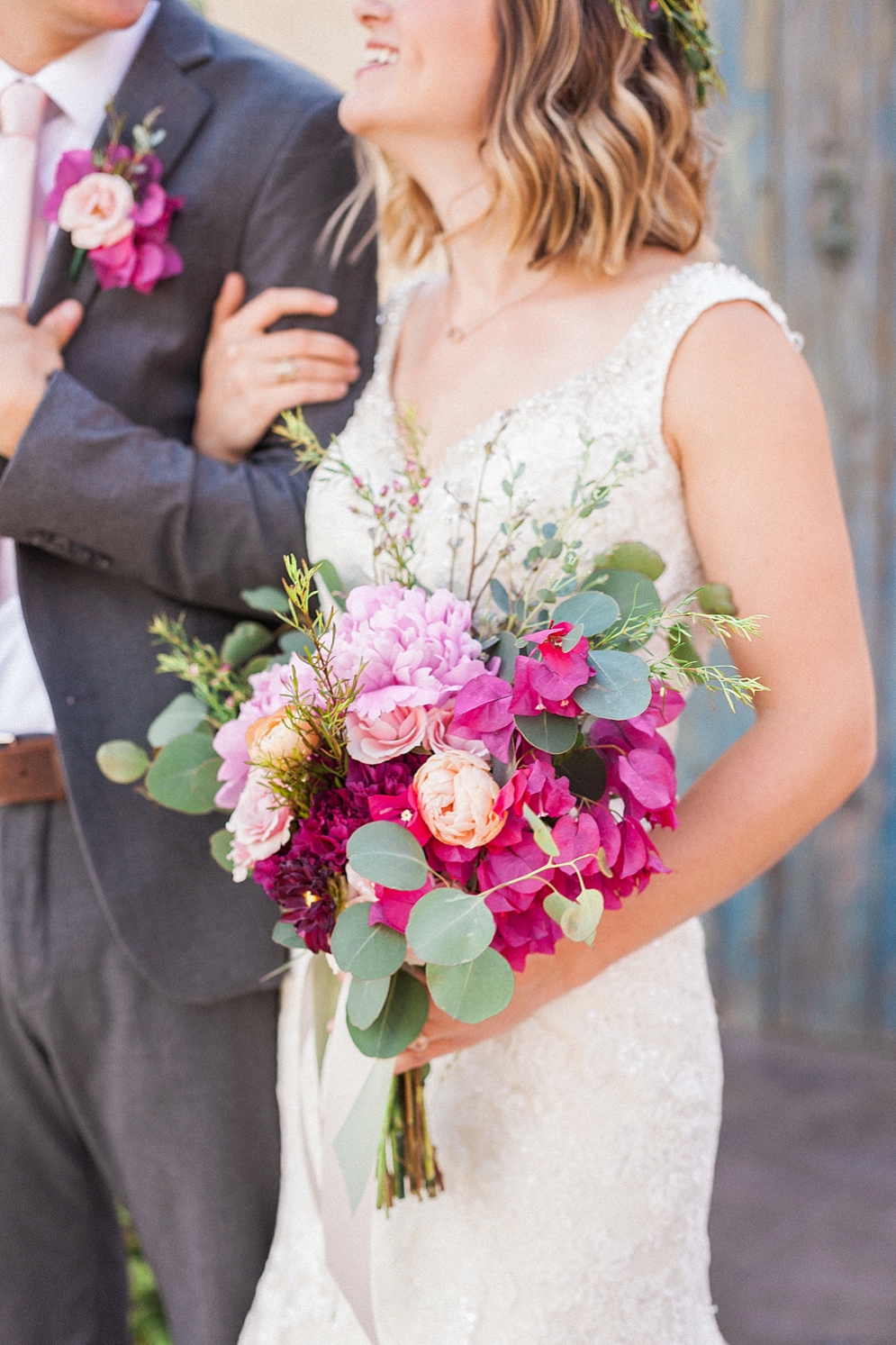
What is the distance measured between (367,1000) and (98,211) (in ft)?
3.59

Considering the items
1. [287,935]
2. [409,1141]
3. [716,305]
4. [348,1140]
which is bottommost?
[409,1141]

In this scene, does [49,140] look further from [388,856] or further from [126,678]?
[388,856]

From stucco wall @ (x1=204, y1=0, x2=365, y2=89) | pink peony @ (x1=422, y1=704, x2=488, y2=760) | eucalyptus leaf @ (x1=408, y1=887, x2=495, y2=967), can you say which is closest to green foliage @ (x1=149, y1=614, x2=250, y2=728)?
pink peony @ (x1=422, y1=704, x2=488, y2=760)

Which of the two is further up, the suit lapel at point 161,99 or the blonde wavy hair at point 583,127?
the blonde wavy hair at point 583,127

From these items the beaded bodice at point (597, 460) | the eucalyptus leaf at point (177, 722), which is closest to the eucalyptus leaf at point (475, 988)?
the beaded bodice at point (597, 460)

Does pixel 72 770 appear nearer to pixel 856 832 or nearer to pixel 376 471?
pixel 376 471

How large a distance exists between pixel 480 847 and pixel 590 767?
13 centimetres

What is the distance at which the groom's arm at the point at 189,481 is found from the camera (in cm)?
158

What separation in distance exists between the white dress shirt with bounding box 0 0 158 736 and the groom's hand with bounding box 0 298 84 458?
3.1 inches

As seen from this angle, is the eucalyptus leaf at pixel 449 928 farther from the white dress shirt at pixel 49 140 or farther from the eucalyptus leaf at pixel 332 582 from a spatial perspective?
the white dress shirt at pixel 49 140

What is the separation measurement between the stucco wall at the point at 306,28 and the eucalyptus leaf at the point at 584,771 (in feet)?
10.9

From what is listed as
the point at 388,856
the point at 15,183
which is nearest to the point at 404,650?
the point at 388,856

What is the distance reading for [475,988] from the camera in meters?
1.08

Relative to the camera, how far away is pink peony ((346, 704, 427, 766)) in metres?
1.12
